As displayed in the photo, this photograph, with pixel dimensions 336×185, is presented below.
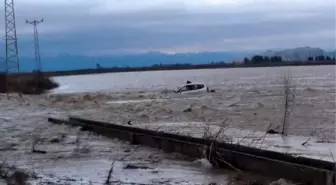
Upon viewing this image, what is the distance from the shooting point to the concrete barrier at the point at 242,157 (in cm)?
1066

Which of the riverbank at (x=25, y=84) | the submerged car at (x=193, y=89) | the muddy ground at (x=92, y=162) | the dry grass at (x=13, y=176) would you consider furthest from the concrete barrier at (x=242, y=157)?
the riverbank at (x=25, y=84)

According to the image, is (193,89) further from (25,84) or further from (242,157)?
(242,157)

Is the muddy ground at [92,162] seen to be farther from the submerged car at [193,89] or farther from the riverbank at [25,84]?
the riverbank at [25,84]

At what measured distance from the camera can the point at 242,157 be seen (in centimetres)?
1266

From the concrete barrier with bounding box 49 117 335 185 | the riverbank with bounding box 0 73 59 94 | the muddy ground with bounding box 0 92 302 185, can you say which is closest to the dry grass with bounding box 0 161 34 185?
the muddy ground with bounding box 0 92 302 185

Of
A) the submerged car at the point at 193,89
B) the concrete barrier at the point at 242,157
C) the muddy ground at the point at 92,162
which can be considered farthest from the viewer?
the submerged car at the point at 193,89

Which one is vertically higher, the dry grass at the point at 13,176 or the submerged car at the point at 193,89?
the dry grass at the point at 13,176

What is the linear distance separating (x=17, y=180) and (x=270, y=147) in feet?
27.0

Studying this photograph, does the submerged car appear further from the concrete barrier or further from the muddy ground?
the concrete barrier

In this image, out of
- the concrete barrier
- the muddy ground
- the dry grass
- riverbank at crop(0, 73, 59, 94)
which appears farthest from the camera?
riverbank at crop(0, 73, 59, 94)

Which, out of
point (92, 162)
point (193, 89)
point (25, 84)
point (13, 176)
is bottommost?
point (25, 84)

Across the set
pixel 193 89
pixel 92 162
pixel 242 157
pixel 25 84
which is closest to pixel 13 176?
pixel 92 162

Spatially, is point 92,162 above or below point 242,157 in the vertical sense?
below

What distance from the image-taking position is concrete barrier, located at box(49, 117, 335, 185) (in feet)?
35.0
